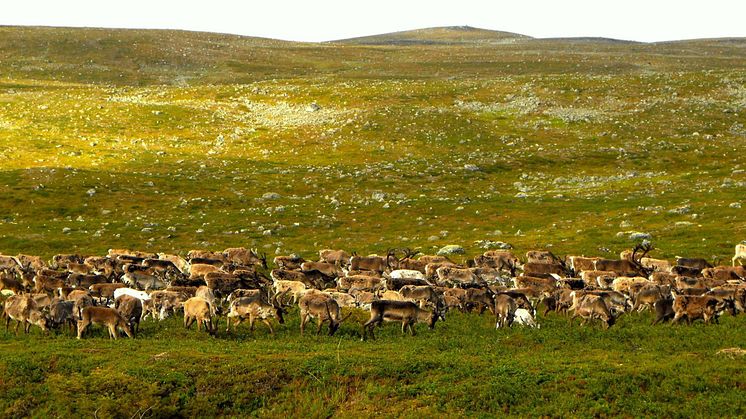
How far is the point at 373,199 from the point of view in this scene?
57.1 metres

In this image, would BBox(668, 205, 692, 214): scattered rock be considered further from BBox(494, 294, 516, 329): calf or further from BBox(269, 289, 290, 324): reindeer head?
BBox(269, 289, 290, 324): reindeer head

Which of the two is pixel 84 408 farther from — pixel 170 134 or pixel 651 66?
pixel 651 66

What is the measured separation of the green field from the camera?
61.8 ft

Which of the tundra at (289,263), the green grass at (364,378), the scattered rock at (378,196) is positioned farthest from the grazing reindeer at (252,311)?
the scattered rock at (378,196)

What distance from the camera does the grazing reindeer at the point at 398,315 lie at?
23.8 metres

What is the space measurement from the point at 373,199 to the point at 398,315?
33.4m

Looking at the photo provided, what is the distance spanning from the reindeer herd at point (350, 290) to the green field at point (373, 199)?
3.22 feet

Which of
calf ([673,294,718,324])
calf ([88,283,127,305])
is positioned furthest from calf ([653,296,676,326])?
calf ([88,283,127,305])

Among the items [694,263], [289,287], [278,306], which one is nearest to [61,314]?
[278,306]

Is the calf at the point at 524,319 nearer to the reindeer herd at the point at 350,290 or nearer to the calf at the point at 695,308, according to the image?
the reindeer herd at the point at 350,290

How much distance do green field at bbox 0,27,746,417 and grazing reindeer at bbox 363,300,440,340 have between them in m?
0.69

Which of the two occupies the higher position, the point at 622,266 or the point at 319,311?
the point at 319,311

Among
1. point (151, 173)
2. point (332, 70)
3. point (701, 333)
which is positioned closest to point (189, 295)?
point (701, 333)

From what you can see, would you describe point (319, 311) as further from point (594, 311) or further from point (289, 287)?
point (594, 311)
